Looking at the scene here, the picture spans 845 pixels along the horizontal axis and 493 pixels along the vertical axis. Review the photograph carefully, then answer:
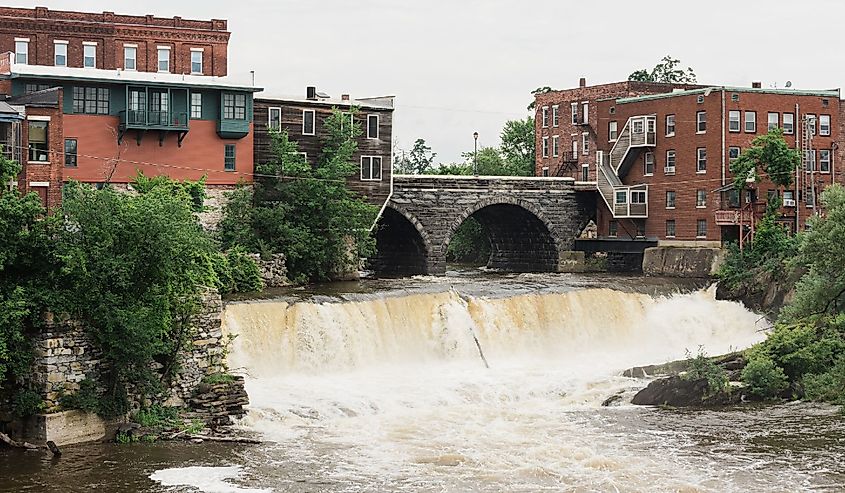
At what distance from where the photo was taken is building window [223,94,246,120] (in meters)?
53.4

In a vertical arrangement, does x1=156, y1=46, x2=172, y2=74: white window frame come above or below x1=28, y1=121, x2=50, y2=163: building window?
above

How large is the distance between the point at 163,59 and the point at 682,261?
28.5m

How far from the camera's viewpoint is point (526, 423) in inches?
1308

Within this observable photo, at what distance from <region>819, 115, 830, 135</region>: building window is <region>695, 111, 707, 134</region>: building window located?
6.25 meters

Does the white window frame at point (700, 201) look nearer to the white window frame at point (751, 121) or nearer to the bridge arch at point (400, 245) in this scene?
the white window frame at point (751, 121)

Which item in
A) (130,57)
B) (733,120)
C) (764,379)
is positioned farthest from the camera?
(733,120)

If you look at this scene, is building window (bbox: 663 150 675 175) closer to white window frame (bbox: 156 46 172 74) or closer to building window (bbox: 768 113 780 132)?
building window (bbox: 768 113 780 132)

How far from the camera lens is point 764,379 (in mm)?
35906

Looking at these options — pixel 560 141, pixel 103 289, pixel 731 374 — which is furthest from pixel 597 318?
pixel 560 141

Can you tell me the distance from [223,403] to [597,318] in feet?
69.2

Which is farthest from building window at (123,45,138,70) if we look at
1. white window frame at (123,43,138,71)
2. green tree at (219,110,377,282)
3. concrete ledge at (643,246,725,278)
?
concrete ledge at (643,246,725,278)

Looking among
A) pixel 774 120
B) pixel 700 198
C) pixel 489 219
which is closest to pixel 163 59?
pixel 489 219

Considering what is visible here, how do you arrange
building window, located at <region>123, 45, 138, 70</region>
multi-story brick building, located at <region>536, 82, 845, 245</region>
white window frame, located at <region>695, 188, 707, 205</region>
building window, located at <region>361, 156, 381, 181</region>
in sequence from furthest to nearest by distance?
white window frame, located at <region>695, 188, 707, 205</region> → multi-story brick building, located at <region>536, 82, 845, 245</region> → building window, located at <region>123, 45, 138, 70</region> → building window, located at <region>361, 156, 381, 181</region>

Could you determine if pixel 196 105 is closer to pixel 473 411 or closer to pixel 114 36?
pixel 114 36
